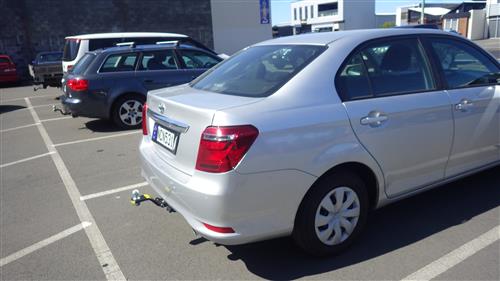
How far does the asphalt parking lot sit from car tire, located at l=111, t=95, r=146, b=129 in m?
2.99

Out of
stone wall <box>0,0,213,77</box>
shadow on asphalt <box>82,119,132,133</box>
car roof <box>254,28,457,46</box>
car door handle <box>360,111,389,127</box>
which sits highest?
stone wall <box>0,0,213,77</box>

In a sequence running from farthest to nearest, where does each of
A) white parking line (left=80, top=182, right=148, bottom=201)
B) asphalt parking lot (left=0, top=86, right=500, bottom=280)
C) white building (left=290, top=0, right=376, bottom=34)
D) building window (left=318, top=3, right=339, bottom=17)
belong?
building window (left=318, top=3, right=339, bottom=17) < white building (left=290, top=0, right=376, bottom=34) < white parking line (left=80, top=182, right=148, bottom=201) < asphalt parking lot (left=0, top=86, right=500, bottom=280)

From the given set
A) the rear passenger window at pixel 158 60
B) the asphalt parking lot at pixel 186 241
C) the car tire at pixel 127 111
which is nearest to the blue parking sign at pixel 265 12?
the rear passenger window at pixel 158 60

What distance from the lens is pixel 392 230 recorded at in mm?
3582

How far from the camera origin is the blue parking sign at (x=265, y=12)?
116 feet

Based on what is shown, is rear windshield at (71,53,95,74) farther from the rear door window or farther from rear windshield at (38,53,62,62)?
rear windshield at (38,53,62,62)

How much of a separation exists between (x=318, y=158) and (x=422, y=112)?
45.1 inches

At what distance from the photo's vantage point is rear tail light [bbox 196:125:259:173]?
261 cm

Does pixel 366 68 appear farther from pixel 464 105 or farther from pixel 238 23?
pixel 238 23

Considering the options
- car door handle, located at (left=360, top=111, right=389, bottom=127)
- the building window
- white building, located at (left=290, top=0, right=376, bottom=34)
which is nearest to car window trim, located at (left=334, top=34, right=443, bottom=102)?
car door handle, located at (left=360, top=111, right=389, bottom=127)

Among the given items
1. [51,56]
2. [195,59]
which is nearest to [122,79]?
[195,59]

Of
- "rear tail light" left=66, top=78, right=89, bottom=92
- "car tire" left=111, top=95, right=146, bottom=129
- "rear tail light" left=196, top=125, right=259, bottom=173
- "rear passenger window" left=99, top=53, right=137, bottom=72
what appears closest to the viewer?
"rear tail light" left=196, top=125, right=259, bottom=173

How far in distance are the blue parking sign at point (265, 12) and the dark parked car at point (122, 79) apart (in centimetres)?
2804

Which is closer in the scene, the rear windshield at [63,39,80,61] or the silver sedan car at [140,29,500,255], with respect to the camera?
the silver sedan car at [140,29,500,255]
